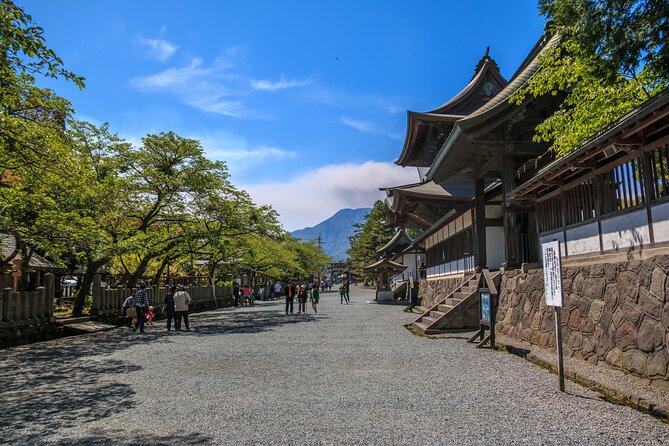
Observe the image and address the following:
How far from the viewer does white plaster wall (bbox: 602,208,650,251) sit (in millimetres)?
7004

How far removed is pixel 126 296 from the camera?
19609mm

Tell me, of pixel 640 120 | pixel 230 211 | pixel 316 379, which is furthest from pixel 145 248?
pixel 640 120

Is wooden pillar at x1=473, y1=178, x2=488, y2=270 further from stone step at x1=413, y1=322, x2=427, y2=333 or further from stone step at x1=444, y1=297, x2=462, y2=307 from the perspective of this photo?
stone step at x1=413, y1=322, x2=427, y2=333

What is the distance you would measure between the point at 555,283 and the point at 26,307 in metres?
14.0

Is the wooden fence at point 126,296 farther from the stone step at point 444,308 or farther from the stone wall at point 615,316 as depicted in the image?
the stone wall at point 615,316

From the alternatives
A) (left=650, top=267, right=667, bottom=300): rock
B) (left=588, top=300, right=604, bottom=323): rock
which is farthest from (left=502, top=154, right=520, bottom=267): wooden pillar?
(left=650, top=267, right=667, bottom=300): rock

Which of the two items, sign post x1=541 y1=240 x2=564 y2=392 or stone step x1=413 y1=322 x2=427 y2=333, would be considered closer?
sign post x1=541 y1=240 x2=564 y2=392

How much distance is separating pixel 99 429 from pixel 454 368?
5828mm

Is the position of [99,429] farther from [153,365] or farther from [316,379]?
[153,365]

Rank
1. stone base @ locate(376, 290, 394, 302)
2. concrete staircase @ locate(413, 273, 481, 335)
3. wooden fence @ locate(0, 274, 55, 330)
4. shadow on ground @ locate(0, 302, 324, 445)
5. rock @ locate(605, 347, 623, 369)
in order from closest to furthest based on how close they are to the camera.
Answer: shadow on ground @ locate(0, 302, 324, 445), rock @ locate(605, 347, 623, 369), wooden fence @ locate(0, 274, 55, 330), concrete staircase @ locate(413, 273, 481, 335), stone base @ locate(376, 290, 394, 302)

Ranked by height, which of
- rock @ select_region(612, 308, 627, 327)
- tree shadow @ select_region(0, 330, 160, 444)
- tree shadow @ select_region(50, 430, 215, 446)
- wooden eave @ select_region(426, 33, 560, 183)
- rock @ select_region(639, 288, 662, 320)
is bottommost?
tree shadow @ select_region(0, 330, 160, 444)

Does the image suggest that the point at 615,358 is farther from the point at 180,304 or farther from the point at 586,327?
the point at 180,304

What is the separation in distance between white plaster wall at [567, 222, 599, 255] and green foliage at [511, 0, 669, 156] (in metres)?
1.58

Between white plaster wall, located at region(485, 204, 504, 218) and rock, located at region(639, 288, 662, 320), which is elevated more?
white plaster wall, located at region(485, 204, 504, 218)
